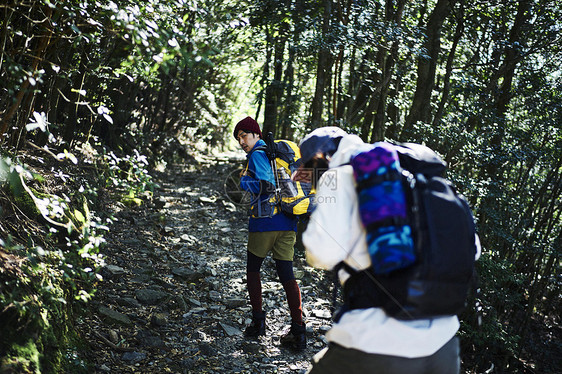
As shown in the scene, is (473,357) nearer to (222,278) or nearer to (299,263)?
(299,263)

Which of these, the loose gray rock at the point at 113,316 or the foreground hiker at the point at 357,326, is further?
the loose gray rock at the point at 113,316

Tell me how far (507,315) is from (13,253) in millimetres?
10944

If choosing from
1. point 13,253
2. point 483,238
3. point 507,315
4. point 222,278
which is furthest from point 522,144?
point 13,253

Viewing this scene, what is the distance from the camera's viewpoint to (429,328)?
1957mm

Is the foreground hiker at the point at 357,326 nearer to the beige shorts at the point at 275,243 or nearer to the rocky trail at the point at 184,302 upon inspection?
the beige shorts at the point at 275,243

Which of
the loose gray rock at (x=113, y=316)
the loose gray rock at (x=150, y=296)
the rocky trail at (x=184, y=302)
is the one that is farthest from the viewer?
the loose gray rock at (x=150, y=296)

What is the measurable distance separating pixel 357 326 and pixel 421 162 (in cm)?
81

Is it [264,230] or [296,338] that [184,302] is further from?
[264,230]

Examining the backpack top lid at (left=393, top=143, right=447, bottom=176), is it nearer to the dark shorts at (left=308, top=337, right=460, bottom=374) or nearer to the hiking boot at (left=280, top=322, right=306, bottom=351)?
the dark shorts at (left=308, top=337, right=460, bottom=374)

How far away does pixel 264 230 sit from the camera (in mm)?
4258

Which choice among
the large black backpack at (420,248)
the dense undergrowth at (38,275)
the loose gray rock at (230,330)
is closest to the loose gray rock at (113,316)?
the dense undergrowth at (38,275)

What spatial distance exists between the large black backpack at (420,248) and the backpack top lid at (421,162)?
66 mm

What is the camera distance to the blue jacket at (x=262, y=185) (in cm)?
418

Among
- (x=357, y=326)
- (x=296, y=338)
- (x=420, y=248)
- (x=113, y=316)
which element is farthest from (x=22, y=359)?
(x=296, y=338)
